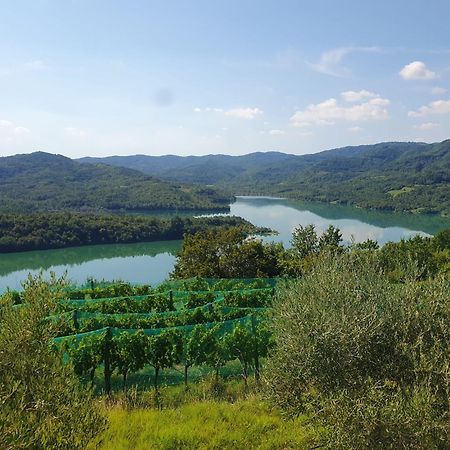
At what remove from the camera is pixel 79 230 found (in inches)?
3671

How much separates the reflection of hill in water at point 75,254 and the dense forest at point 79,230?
1904mm

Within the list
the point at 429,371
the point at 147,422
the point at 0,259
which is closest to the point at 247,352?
the point at 147,422

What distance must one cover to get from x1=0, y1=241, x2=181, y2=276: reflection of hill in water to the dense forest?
1.90 m

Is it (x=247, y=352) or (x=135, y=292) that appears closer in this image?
(x=247, y=352)

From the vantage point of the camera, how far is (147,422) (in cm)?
816

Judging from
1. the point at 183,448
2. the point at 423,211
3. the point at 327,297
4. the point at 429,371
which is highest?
the point at 327,297

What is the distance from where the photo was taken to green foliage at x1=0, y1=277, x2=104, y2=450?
4.55m

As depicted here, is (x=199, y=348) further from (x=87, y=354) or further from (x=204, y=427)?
(x=204, y=427)

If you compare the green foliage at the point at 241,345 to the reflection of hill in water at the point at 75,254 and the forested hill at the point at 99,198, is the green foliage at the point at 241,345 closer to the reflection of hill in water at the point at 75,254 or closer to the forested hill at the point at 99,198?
the reflection of hill in water at the point at 75,254

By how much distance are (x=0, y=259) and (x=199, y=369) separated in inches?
2943

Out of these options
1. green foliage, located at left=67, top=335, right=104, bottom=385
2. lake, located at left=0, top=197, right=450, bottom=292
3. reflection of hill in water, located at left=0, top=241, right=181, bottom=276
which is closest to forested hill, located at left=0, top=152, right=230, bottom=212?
lake, located at left=0, top=197, right=450, bottom=292

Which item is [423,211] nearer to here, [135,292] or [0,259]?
[0,259]

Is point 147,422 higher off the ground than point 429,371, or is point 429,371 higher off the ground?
point 429,371

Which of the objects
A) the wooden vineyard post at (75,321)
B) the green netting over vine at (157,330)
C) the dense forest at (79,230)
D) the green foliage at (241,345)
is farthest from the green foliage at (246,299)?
the dense forest at (79,230)
